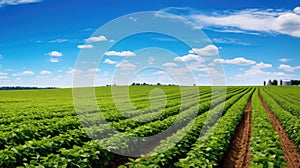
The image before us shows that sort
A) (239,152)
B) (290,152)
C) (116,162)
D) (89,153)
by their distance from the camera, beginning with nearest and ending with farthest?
(89,153) < (116,162) < (239,152) < (290,152)

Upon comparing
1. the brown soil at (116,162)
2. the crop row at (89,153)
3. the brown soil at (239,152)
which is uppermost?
the crop row at (89,153)

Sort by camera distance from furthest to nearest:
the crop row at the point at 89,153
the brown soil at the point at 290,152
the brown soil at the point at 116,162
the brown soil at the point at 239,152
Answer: the brown soil at the point at 290,152
the brown soil at the point at 239,152
the brown soil at the point at 116,162
the crop row at the point at 89,153

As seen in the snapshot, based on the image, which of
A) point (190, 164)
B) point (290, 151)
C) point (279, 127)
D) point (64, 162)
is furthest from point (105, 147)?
point (279, 127)

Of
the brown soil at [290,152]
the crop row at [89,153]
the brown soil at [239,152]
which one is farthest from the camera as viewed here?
the brown soil at [290,152]

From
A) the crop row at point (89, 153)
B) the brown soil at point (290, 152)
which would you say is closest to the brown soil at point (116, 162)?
the crop row at point (89, 153)

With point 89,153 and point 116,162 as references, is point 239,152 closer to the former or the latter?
point 116,162

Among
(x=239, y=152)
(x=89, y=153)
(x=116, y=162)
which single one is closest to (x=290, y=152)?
(x=239, y=152)

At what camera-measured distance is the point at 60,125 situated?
14.0 meters

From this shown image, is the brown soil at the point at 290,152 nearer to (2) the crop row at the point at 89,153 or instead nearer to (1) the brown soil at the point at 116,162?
(2) the crop row at the point at 89,153

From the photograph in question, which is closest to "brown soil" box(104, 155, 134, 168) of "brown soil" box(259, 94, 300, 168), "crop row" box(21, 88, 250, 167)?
"crop row" box(21, 88, 250, 167)

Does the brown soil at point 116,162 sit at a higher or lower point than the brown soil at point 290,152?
higher

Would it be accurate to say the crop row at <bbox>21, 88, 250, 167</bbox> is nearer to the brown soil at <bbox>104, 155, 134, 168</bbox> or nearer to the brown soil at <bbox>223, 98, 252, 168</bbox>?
the brown soil at <bbox>104, 155, 134, 168</bbox>

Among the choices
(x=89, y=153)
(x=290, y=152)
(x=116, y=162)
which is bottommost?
(x=290, y=152)

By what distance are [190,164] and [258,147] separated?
2.60m
